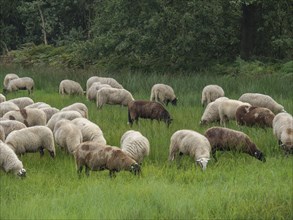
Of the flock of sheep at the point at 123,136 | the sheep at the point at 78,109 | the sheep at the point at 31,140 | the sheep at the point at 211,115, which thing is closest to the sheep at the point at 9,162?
the flock of sheep at the point at 123,136

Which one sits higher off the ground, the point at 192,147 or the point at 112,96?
the point at 192,147

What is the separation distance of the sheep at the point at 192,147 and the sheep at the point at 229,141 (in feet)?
1.47

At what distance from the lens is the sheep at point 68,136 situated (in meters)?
11.0

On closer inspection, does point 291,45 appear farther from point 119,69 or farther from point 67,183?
point 67,183

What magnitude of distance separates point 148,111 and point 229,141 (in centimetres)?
396

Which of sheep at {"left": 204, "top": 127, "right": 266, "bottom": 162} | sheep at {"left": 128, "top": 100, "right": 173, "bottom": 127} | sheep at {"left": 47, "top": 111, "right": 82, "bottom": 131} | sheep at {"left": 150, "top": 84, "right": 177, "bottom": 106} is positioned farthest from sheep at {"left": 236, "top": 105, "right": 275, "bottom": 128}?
sheep at {"left": 150, "top": 84, "right": 177, "bottom": 106}

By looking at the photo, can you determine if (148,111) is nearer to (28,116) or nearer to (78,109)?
(78,109)

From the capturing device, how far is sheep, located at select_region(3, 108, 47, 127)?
1294cm

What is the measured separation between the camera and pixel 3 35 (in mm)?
42438

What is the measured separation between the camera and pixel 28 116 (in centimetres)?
1302

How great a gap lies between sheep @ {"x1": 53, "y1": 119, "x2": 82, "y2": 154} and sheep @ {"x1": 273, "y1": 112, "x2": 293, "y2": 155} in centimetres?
408

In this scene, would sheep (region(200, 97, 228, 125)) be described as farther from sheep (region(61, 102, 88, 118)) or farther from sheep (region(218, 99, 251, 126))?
sheep (region(61, 102, 88, 118))

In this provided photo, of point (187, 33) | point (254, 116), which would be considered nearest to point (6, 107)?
point (254, 116)

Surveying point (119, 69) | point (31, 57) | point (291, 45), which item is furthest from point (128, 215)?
point (31, 57)
